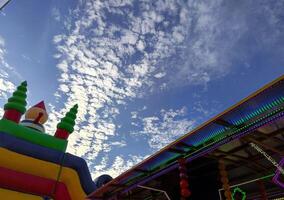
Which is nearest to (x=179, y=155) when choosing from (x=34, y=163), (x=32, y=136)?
(x=34, y=163)

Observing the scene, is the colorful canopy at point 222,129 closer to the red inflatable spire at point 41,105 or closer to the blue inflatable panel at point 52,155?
the blue inflatable panel at point 52,155

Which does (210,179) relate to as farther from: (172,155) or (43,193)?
(43,193)

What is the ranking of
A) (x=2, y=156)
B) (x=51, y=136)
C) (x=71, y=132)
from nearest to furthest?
1. (x=2, y=156)
2. (x=51, y=136)
3. (x=71, y=132)

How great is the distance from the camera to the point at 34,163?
7.61m

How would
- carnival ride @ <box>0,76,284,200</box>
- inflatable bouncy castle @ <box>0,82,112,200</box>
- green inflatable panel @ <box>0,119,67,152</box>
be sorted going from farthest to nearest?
green inflatable panel @ <box>0,119,67,152</box>, inflatable bouncy castle @ <box>0,82,112,200</box>, carnival ride @ <box>0,76,284,200</box>

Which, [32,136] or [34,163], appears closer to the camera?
[34,163]

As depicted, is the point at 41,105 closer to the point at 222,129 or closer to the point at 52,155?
the point at 52,155

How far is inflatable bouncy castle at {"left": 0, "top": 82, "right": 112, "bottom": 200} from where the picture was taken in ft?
23.6

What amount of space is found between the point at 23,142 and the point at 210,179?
598cm

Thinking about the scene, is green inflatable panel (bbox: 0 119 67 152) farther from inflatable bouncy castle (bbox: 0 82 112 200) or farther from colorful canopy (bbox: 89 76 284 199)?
colorful canopy (bbox: 89 76 284 199)

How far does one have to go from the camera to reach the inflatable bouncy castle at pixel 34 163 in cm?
719

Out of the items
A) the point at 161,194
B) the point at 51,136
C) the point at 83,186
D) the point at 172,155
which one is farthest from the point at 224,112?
the point at 161,194

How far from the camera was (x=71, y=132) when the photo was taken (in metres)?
8.99

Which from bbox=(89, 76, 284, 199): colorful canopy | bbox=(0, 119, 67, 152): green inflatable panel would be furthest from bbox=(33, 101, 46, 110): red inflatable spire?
bbox=(89, 76, 284, 199): colorful canopy
